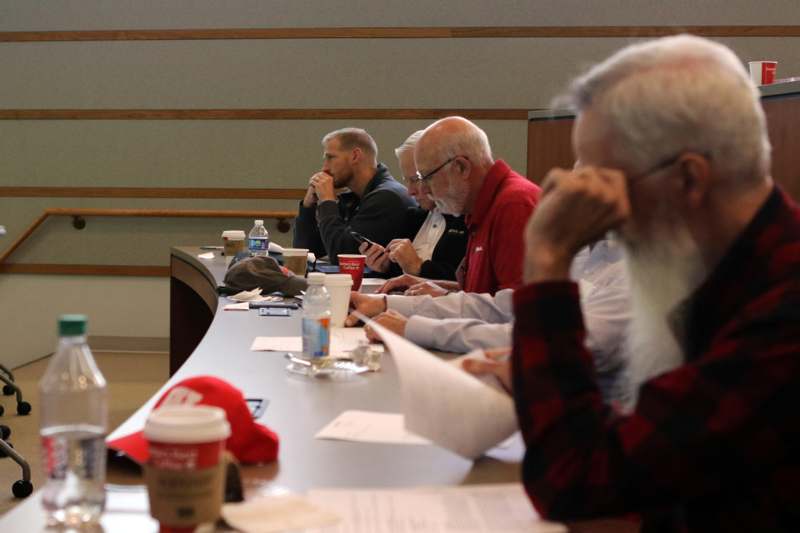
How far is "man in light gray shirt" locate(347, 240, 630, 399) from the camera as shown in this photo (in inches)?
61.6

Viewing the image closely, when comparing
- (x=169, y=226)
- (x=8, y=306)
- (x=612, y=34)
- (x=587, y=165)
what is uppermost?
(x=612, y=34)

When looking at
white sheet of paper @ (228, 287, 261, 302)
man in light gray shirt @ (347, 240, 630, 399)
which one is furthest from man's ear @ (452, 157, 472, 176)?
white sheet of paper @ (228, 287, 261, 302)

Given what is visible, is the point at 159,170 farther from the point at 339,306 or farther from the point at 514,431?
the point at 514,431

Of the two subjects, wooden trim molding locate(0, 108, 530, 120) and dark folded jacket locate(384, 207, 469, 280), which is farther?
wooden trim molding locate(0, 108, 530, 120)

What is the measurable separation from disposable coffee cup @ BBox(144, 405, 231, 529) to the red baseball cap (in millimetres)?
203

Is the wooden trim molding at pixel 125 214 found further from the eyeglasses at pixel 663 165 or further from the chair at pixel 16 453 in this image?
the eyeglasses at pixel 663 165

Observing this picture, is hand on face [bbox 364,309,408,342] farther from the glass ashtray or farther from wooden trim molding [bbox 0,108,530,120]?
wooden trim molding [bbox 0,108,530,120]

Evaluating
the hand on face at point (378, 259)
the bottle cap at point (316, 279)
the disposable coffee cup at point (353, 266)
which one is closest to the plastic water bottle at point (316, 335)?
the bottle cap at point (316, 279)

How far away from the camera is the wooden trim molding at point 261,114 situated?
6.00m

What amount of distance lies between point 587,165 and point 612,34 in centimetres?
512

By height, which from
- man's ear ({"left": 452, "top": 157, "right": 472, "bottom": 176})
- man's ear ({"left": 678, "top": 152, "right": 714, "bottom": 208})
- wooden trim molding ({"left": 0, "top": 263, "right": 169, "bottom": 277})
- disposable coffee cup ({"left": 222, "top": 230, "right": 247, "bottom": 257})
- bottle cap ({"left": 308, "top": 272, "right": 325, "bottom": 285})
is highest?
man's ear ({"left": 678, "top": 152, "right": 714, "bottom": 208})

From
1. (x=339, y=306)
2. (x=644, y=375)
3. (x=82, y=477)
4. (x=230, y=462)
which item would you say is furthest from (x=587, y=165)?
(x=339, y=306)

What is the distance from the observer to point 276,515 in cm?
107

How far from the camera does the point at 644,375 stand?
1.17 meters
